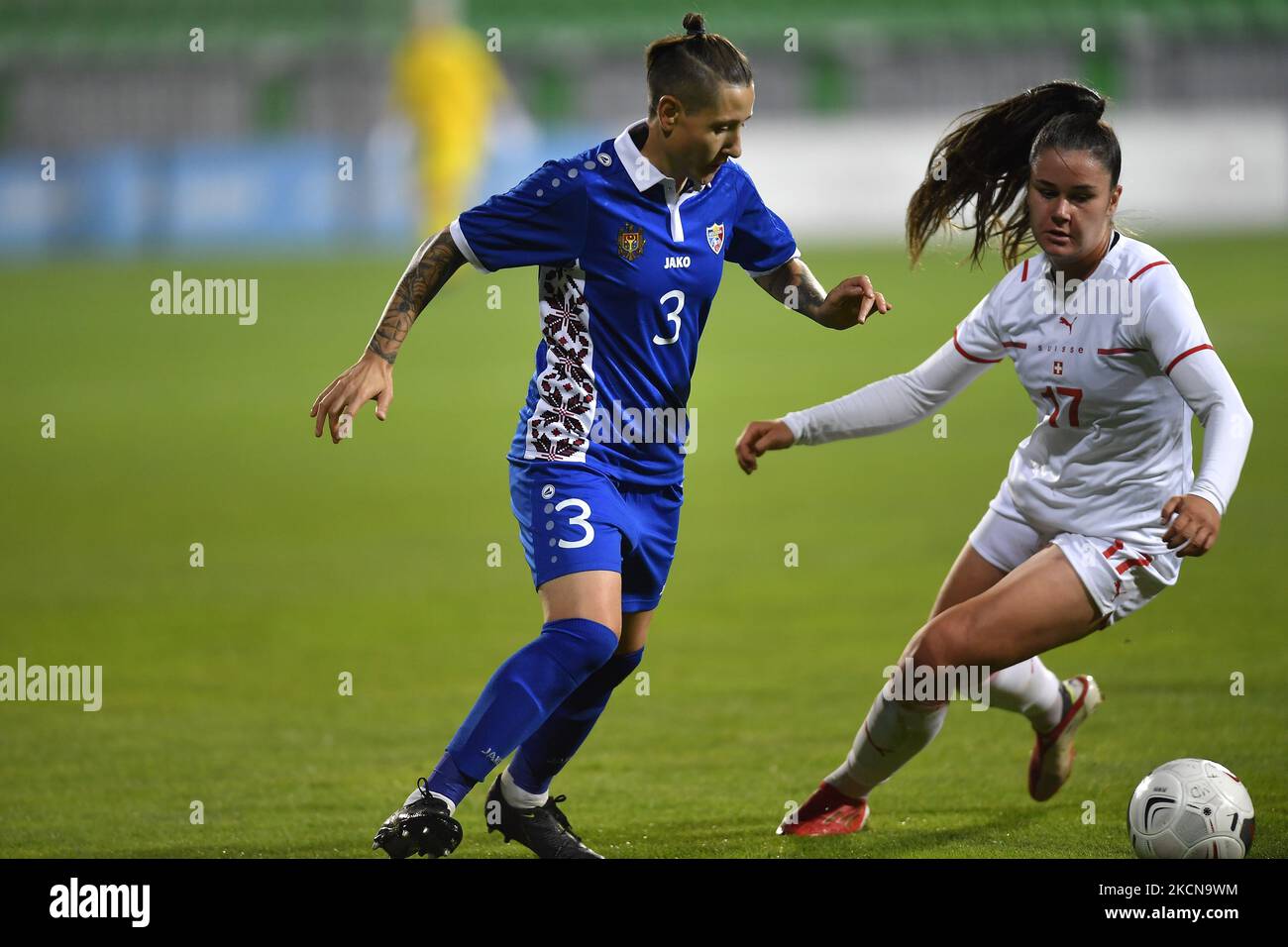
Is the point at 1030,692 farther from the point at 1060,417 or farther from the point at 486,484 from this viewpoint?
the point at 486,484

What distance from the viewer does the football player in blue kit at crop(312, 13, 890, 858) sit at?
4586 mm

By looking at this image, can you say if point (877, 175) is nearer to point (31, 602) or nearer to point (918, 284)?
point (918, 284)

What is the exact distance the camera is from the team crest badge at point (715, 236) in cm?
495

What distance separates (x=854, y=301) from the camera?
5.02 m

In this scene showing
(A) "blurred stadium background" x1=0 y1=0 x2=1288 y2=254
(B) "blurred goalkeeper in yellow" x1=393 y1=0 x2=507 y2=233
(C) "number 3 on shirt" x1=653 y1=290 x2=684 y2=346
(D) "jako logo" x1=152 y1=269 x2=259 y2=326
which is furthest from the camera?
(A) "blurred stadium background" x1=0 y1=0 x2=1288 y2=254

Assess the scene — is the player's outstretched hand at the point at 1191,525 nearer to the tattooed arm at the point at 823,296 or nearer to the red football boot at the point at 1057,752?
the tattooed arm at the point at 823,296

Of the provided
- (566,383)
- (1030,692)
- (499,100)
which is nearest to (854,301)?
(566,383)

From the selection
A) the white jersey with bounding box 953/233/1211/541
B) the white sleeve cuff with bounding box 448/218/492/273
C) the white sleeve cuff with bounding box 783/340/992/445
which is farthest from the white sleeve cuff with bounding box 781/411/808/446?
the white sleeve cuff with bounding box 448/218/492/273

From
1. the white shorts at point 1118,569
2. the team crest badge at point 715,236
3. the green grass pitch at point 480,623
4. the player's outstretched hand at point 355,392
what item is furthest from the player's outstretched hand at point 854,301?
the green grass pitch at point 480,623

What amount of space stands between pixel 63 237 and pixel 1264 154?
22693 mm

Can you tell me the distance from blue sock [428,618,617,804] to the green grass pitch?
2.60ft

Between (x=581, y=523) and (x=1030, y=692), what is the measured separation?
1764mm

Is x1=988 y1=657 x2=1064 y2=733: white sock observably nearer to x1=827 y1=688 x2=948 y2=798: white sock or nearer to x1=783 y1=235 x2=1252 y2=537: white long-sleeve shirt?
x1=827 y1=688 x2=948 y2=798: white sock
